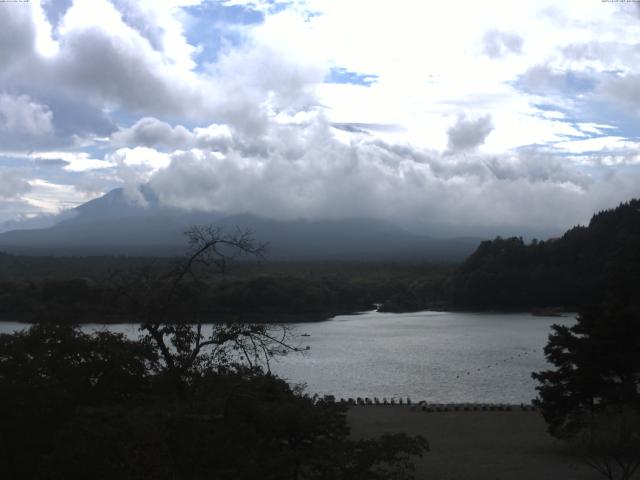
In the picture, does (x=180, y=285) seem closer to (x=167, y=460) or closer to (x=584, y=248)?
(x=167, y=460)

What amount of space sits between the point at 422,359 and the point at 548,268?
85.7ft

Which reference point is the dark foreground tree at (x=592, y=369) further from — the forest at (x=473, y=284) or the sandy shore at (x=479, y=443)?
the forest at (x=473, y=284)

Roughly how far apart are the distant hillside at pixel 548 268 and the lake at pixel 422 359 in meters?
7.08

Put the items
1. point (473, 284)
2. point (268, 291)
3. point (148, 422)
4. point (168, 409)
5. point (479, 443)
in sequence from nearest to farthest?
point (148, 422) < point (168, 409) < point (479, 443) < point (268, 291) < point (473, 284)

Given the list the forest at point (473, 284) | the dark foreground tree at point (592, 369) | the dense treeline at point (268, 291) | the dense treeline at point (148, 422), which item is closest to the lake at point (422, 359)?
the dense treeline at point (268, 291)

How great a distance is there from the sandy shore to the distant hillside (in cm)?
3325

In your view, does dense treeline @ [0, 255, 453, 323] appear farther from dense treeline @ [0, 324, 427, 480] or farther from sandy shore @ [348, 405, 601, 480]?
sandy shore @ [348, 405, 601, 480]

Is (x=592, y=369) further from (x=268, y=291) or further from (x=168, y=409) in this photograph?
(x=268, y=291)

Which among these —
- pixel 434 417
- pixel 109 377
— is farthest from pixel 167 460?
pixel 434 417

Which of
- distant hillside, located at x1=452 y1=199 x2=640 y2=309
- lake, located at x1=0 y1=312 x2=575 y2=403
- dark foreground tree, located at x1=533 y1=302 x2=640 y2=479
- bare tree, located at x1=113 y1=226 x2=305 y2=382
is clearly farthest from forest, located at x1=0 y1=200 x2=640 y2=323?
bare tree, located at x1=113 y1=226 x2=305 y2=382

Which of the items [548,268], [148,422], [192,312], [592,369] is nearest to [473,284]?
[548,268]

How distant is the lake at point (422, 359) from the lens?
2186 cm

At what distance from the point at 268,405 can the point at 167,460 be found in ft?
6.80

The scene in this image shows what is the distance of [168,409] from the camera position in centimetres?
591
